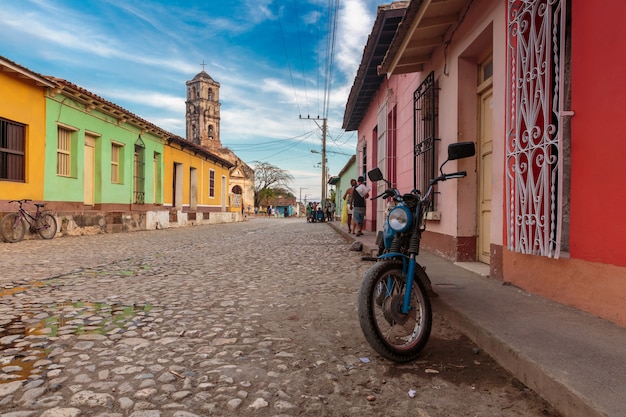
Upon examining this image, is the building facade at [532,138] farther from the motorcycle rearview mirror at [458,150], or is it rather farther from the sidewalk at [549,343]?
the motorcycle rearview mirror at [458,150]

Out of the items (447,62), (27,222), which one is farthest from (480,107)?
(27,222)

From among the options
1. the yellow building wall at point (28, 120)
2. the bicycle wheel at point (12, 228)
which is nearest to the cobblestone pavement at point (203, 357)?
the bicycle wheel at point (12, 228)

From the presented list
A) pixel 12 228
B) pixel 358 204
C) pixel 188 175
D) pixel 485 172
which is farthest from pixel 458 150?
pixel 188 175

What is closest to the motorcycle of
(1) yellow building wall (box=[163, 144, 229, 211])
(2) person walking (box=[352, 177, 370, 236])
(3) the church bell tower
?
(2) person walking (box=[352, 177, 370, 236])

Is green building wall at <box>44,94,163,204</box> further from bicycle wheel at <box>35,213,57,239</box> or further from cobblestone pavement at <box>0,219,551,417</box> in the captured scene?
cobblestone pavement at <box>0,219,551,417</box>

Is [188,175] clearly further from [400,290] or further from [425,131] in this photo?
[400,290]

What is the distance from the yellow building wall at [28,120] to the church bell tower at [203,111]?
37774 mm

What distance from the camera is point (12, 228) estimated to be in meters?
9.33

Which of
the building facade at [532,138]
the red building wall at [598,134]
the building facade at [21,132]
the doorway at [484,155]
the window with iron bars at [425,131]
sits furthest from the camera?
the building facade at [21,132]

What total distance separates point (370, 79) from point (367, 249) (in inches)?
207

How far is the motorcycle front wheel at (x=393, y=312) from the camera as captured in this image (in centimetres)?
234

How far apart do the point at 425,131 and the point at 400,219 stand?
4.46m

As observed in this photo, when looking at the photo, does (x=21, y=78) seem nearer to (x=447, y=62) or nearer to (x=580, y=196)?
(x=447, y=62)

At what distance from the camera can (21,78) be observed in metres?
10.2
